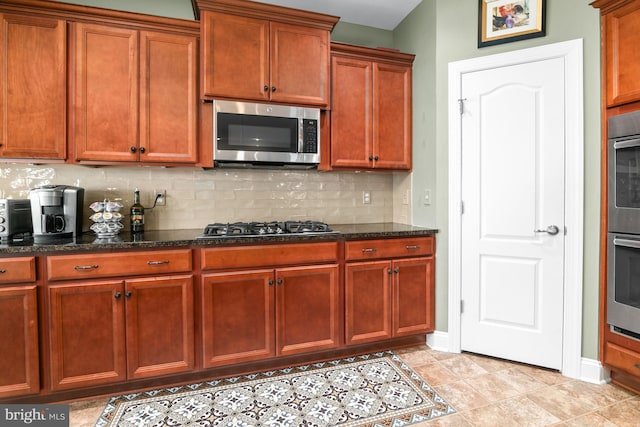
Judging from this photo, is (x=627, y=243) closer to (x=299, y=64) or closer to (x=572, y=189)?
(x=572, y=189)

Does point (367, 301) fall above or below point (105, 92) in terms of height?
below

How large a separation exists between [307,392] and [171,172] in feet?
6.32

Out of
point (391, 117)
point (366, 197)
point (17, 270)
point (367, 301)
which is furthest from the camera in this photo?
point (366, 197)

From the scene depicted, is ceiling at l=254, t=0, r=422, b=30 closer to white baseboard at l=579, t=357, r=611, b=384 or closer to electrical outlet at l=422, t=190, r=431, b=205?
electrical outlet at l=422, t=190, r=431, b=205

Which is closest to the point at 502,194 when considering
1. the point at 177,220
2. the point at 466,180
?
the point at 466,180

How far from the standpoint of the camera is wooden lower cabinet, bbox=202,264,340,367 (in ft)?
7.09

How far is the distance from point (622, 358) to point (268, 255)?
7.49 feet

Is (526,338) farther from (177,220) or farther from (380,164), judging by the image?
(177,220)

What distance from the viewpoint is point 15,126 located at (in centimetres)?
206

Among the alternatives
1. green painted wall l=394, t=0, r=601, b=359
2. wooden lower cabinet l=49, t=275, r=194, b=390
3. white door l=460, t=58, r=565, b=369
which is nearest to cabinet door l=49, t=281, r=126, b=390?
wooden lower cabinet l=49, t=275, r=194, b=390

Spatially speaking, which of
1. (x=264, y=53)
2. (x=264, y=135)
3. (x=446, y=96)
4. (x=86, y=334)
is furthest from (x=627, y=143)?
(x=86, y=334)

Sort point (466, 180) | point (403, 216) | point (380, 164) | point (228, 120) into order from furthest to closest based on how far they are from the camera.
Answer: point (403, 216) < point (380, 164) < point (466, 180) < point (228, 120)

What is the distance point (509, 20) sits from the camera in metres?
2.40

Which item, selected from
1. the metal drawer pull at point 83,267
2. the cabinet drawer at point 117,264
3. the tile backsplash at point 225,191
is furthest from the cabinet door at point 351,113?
the metal drawer pull at point 83,267
